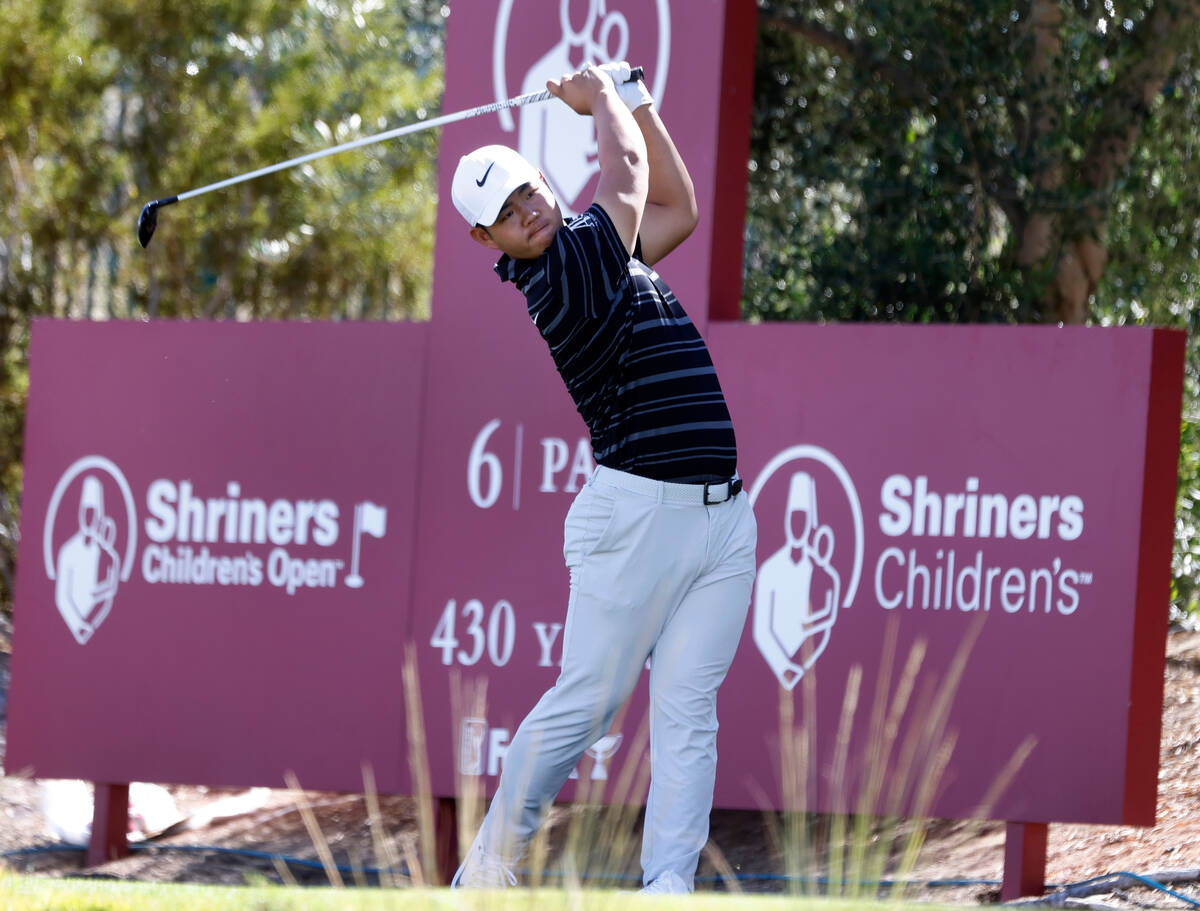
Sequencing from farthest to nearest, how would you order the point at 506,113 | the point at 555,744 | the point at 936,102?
1. the point at 936,102
2. the point at 506,113
3. the point at 555,744

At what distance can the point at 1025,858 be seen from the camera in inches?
224

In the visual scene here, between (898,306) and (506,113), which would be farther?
(898,306)

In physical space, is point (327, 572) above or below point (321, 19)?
below

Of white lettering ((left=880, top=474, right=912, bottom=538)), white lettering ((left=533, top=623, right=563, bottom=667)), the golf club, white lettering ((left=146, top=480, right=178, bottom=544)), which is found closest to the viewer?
the golf club

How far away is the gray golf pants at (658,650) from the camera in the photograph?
13.4ft

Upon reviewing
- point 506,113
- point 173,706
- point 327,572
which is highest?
point 506,113

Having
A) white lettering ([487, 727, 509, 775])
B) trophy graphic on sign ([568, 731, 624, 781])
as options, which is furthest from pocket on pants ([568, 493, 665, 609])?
white lettering ([487, 727, 509, 775])

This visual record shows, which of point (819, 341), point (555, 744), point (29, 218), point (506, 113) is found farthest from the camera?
point (29, 218)

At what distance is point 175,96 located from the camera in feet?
41.3

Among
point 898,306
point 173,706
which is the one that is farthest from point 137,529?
point 898,306

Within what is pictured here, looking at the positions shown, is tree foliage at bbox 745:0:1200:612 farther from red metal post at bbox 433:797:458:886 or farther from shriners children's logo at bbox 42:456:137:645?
shriners children's logo at bbox 42:456:137:645

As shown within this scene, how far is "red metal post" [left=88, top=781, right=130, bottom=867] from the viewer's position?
7.07 meters

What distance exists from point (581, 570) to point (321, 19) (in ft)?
31.7

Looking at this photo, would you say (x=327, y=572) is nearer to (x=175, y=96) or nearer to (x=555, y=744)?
(x=555, y=744)
